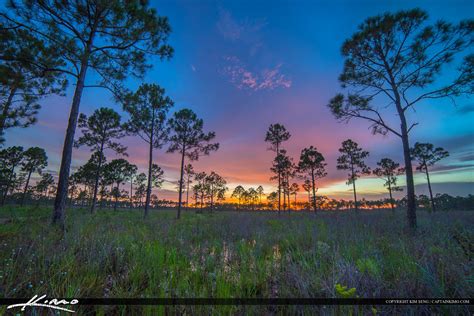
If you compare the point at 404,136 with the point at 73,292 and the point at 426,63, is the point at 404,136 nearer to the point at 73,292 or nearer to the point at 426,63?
the point at 426,63

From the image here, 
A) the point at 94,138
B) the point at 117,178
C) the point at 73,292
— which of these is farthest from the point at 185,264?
the point at 117,178

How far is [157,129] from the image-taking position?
61.0 ft
